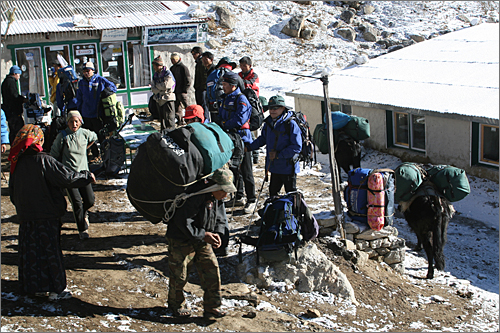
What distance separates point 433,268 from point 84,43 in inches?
462

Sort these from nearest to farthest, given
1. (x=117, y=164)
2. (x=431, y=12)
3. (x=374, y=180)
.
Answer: (x=374, y=180)
(x=117, y=164)
(x=431, y=12)

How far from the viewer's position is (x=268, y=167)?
7.51m

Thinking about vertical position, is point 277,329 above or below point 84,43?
below

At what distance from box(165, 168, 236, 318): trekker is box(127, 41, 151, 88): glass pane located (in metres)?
11.4

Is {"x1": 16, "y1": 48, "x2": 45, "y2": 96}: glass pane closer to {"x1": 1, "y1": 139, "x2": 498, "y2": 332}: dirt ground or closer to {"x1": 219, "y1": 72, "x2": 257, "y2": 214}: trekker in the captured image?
{"x1": 1, "y1": 139, "x2": 498, "y2": 332}: dirt ground

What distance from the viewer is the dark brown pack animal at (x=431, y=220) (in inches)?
302

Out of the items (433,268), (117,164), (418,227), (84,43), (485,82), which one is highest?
(84,43)

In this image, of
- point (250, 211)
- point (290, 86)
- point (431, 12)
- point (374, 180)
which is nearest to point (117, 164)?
point (250, 211)

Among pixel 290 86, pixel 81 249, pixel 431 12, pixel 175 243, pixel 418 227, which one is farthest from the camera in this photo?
pixel 431 12

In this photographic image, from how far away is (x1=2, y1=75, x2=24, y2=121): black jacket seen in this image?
11406 millimetres

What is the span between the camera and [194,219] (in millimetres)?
4836

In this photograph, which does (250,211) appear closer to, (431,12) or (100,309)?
(100,309)

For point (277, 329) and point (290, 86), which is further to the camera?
point (290, 86)

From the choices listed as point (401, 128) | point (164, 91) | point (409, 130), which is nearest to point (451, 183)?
point (409, 130)
